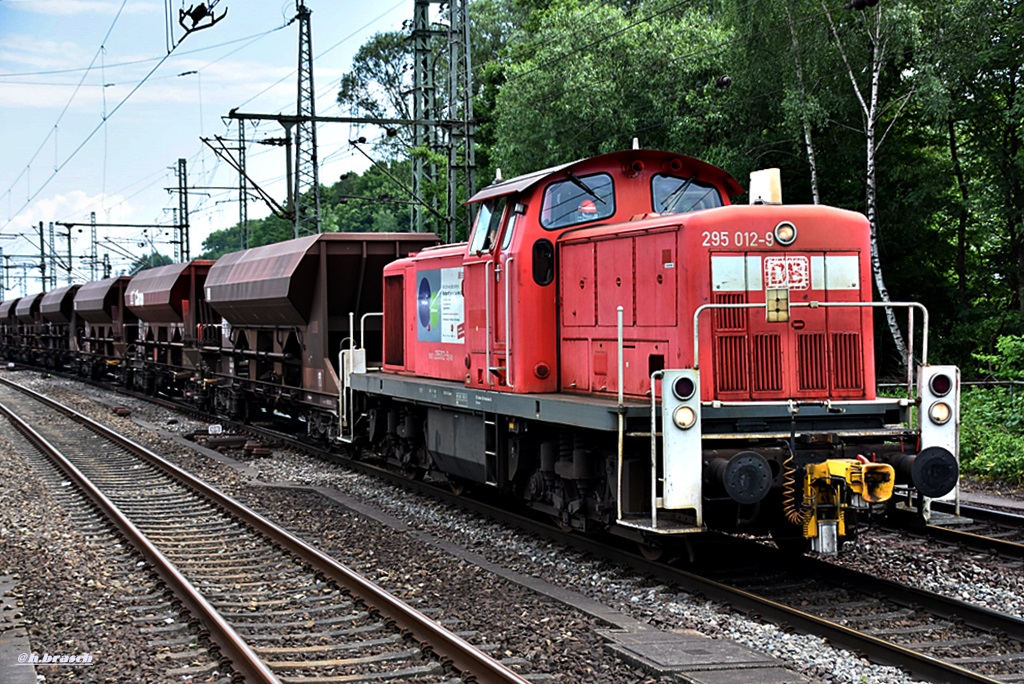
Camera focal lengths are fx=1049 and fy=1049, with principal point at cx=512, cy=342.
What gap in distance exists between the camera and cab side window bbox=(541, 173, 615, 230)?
9.63m

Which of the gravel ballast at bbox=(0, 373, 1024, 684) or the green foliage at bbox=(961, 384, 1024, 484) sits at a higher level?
the green foliage at bbox=(961, 384, 1024, 484)

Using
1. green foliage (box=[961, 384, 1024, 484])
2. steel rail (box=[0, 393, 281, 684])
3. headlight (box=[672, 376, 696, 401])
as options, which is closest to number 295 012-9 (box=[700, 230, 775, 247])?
headlight (box=[672, 376, 696, 401])

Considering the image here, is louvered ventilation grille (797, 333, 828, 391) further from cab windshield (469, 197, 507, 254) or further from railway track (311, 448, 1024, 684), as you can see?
cab windshield (469, 197, 507, 254)

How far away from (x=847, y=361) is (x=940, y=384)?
72 centimetres

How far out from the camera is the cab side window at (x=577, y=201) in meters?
9.63

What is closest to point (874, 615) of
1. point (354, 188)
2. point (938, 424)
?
point (938, 424)

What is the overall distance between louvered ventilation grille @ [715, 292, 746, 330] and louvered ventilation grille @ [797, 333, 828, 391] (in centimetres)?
50

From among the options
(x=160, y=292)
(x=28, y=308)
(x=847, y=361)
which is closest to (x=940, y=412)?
(x=847, y=361)

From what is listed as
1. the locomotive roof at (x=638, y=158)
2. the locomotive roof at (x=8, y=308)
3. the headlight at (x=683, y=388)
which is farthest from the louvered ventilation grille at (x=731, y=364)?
the locomotive roof at (x=8, y=308)

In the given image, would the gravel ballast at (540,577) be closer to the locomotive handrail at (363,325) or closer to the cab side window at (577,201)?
the locomotive handrail at (363,325)

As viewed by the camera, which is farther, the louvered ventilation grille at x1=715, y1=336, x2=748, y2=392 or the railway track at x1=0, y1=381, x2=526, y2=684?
the louvered ventilation grille at x1=715, y1=336, x2=748, y2=392

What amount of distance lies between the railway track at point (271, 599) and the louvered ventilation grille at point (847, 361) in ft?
12.6

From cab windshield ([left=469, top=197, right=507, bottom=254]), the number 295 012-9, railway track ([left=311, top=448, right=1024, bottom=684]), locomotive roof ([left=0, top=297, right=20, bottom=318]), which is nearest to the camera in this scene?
railway track ([left=311, top=448, right=1024, bottom=684])

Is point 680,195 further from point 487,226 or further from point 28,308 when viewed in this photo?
point 28,308
